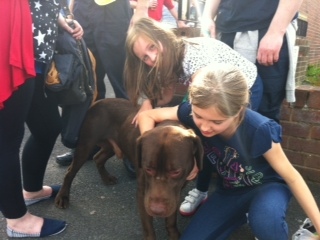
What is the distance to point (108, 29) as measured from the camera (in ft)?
10.5

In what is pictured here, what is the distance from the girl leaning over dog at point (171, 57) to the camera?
90.0 inches

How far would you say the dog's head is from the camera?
6.72 feet

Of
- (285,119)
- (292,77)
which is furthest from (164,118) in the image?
(285,119)

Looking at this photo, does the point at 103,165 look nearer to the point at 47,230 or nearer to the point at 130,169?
the point at 130,169

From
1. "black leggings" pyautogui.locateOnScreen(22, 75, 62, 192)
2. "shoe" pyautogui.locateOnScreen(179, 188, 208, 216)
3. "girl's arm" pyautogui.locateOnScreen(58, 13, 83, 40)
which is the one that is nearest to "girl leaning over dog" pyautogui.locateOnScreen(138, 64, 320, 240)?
"shoe" pyautogui.locateOnScreen(179, 188, 208, 216)

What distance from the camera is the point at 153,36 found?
234 cm

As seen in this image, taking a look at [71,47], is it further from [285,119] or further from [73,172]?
[285,119]

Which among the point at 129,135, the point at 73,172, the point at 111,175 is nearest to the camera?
the point at 129,135

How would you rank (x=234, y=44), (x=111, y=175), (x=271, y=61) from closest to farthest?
(x=271, y=61) < (x=234, y=44) < (x=111, y=175)

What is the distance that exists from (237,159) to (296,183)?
374 millimetres

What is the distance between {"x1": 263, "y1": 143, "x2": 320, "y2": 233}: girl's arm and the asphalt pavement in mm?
750

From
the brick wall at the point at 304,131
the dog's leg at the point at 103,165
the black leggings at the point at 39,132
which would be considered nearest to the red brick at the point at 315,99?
the brick wall at the point at 304,131

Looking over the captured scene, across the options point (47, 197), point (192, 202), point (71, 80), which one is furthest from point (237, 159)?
point (47, 197)

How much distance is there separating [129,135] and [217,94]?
116 cm
